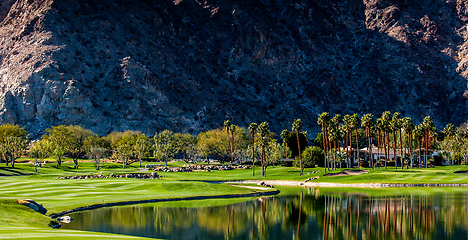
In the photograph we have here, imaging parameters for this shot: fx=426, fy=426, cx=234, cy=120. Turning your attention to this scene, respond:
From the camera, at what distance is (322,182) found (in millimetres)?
77250

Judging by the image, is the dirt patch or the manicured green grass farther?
the dirt patch

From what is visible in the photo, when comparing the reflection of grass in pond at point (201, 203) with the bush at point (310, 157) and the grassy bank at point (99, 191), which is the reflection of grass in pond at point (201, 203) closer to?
the grassy bank at point (99, 191)

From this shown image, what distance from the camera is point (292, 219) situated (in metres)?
37.3

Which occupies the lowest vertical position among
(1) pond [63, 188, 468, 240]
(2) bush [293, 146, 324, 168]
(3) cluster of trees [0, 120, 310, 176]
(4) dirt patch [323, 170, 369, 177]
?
(1) pond [63, 188, 468, 240]

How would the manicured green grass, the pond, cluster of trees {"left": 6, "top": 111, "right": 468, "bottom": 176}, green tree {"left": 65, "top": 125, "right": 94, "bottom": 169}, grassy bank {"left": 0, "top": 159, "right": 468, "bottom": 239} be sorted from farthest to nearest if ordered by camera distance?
1. green tree {"left": 65, "top": 125, "right": 94, "bottom": 169}
2. cluster of trees {"left": 6, "top": 111, "right": 468, "bottom": 176}
3. the manicured green grass
4. the pond
5. grassy bank {"left": 0, "top": 159, "right": 468, "bottom": 239}

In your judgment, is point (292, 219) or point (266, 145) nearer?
point (292, 219)

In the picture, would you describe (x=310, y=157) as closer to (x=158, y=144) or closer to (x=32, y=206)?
(x=158, y=144)

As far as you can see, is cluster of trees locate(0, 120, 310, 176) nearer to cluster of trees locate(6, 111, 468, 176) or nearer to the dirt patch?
cluster of trees locate(6, 111, 468, 176)

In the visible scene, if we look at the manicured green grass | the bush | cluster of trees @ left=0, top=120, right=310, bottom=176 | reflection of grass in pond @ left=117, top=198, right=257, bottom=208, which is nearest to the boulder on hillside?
the manicured green grass

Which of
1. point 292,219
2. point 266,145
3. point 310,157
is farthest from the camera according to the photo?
point 310,157

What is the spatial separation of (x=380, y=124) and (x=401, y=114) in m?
102

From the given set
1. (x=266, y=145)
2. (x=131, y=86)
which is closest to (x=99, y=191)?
(x=266, y=145)

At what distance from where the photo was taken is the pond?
30500 millimetres

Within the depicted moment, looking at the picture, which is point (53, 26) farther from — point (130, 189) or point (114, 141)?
point (130, 189)
